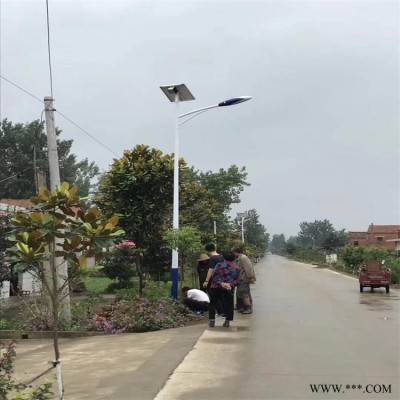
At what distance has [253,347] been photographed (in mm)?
8289

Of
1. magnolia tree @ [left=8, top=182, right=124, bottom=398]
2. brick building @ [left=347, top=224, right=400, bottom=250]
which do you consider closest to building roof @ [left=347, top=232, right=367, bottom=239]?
brick building @ [left=347, top=224, right=400, bottom=250]

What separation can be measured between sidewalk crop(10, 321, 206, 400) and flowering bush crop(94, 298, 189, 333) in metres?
0.36

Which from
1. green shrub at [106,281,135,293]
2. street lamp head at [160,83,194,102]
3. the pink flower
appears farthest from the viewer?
green shrub at [106,281,135,293]

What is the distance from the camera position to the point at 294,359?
24.5 ft

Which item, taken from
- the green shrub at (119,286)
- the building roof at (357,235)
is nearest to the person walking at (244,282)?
the green shrub at (119,286)

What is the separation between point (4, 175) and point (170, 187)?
30.7 meters

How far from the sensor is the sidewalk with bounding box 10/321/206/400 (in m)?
5.90

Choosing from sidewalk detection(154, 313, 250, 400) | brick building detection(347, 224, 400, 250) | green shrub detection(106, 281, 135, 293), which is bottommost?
green shrub detection(106, 281, 135, 293)

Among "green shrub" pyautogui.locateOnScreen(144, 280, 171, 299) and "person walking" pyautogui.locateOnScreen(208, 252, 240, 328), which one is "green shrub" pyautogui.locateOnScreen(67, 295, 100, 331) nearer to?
"green shrub" pyautogui.locateOnScreen(144, 280, 171, 299)

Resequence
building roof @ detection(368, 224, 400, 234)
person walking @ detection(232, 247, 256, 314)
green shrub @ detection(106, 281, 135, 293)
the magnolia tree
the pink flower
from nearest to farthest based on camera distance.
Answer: the magnolia tree, person walking @ detection(232, 247, 256, 314), the pink flower, green shrub @ detection(106, 281, 135, 293), building roof @ detection(368, 224, 400, 234)

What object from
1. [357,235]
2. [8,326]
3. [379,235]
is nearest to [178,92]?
[8,326]

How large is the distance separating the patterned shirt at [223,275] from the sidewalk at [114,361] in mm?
989

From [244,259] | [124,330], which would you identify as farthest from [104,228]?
[244,259]

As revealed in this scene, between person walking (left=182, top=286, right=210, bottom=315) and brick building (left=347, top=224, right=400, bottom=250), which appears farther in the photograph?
brick building (left=347, top=224, right=400, bottom=250)
